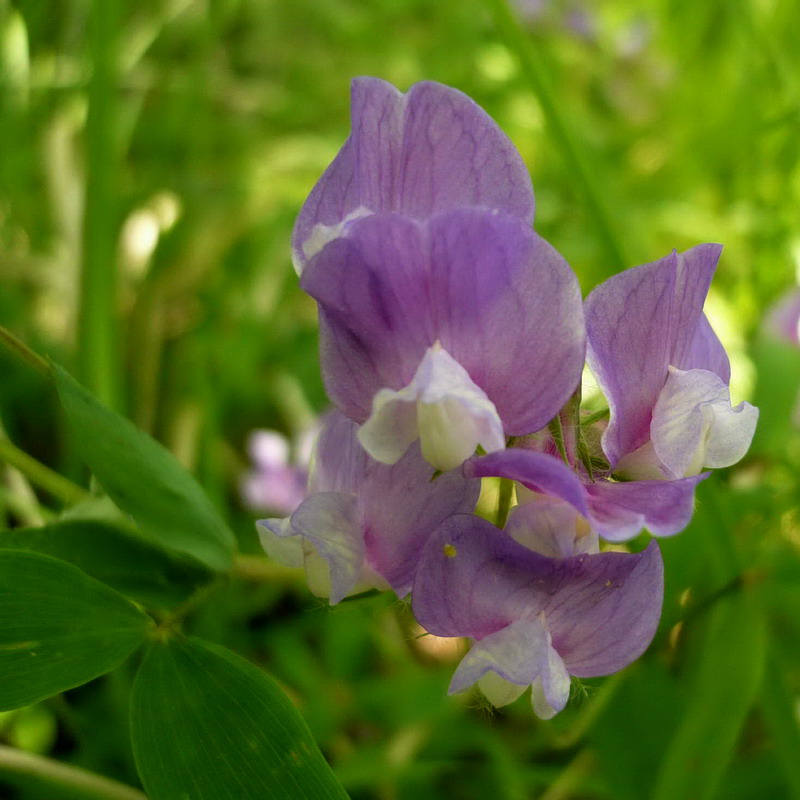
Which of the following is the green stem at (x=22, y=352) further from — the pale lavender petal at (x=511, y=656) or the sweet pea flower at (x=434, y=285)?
the pale lavender petal at (x=511, y=656)

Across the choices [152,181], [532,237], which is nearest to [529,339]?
[532,237]

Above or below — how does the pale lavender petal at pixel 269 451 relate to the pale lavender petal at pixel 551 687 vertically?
below

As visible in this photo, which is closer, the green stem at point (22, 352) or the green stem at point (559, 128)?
the green stem at point (22, 352)

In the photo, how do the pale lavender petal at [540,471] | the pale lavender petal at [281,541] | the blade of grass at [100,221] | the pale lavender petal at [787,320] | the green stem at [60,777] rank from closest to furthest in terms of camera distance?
the pale lavender petal at [540,471], the pale lavender petal at [281,541], the green stem at [60,777], the blade of grass at [100,221], the pale lavender petal at [787,320]

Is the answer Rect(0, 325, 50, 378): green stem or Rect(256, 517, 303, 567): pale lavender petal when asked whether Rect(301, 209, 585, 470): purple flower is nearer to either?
Rect(256, 517, 303, 567): pale lavender petal

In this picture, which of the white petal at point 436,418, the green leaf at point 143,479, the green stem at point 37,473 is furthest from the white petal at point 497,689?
the green stem at point 37,473

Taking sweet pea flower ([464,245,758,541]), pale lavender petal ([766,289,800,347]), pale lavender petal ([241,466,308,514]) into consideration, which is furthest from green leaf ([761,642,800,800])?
pale lavender petal ([241,466,308,514])

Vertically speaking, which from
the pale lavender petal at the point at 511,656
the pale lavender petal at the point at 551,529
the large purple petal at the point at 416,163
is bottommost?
the pale lavender petal at the point at 511,656

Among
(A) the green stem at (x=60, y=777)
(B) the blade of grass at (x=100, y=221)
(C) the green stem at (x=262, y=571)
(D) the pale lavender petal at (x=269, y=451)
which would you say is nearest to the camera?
(A) the green stem at (x=60, y=777)
